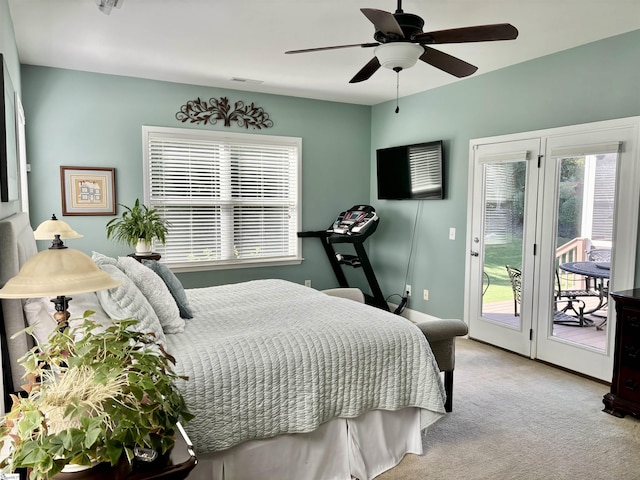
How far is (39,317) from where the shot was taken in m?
1.90

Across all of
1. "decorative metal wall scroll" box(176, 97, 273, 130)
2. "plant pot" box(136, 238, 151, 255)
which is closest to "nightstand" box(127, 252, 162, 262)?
"plant pot" box(136, 238, 151, 255)

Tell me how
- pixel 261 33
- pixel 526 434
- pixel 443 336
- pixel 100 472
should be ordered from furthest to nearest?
pixel 261 33 < pixel 443 336 < pixel 526 434 < pixel 100 472

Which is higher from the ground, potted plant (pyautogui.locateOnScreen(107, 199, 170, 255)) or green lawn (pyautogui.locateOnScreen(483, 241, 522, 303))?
potted plant (pyautogui.locateOnScreen(107, 199, 170, 255))

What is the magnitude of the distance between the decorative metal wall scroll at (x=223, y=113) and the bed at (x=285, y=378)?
2.57 m

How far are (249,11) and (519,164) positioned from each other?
8.97 ft

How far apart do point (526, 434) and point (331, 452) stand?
1.31 metres

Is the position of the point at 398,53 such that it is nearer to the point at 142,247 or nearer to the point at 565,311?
the point at 565,311

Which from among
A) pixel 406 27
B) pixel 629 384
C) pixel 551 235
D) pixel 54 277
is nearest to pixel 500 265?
pixel 551 235

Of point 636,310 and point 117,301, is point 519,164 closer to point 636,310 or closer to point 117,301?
point 636,310

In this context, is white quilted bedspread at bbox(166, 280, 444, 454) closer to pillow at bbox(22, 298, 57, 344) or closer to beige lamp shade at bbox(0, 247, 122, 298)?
pillow at bbox(22, 298, 57, 344)

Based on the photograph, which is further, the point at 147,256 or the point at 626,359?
the point at 147,256

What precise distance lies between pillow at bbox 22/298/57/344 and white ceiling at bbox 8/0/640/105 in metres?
1.95

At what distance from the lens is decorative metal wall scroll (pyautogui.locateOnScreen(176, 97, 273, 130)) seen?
488 cm

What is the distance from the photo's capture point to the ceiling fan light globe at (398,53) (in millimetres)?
2553
